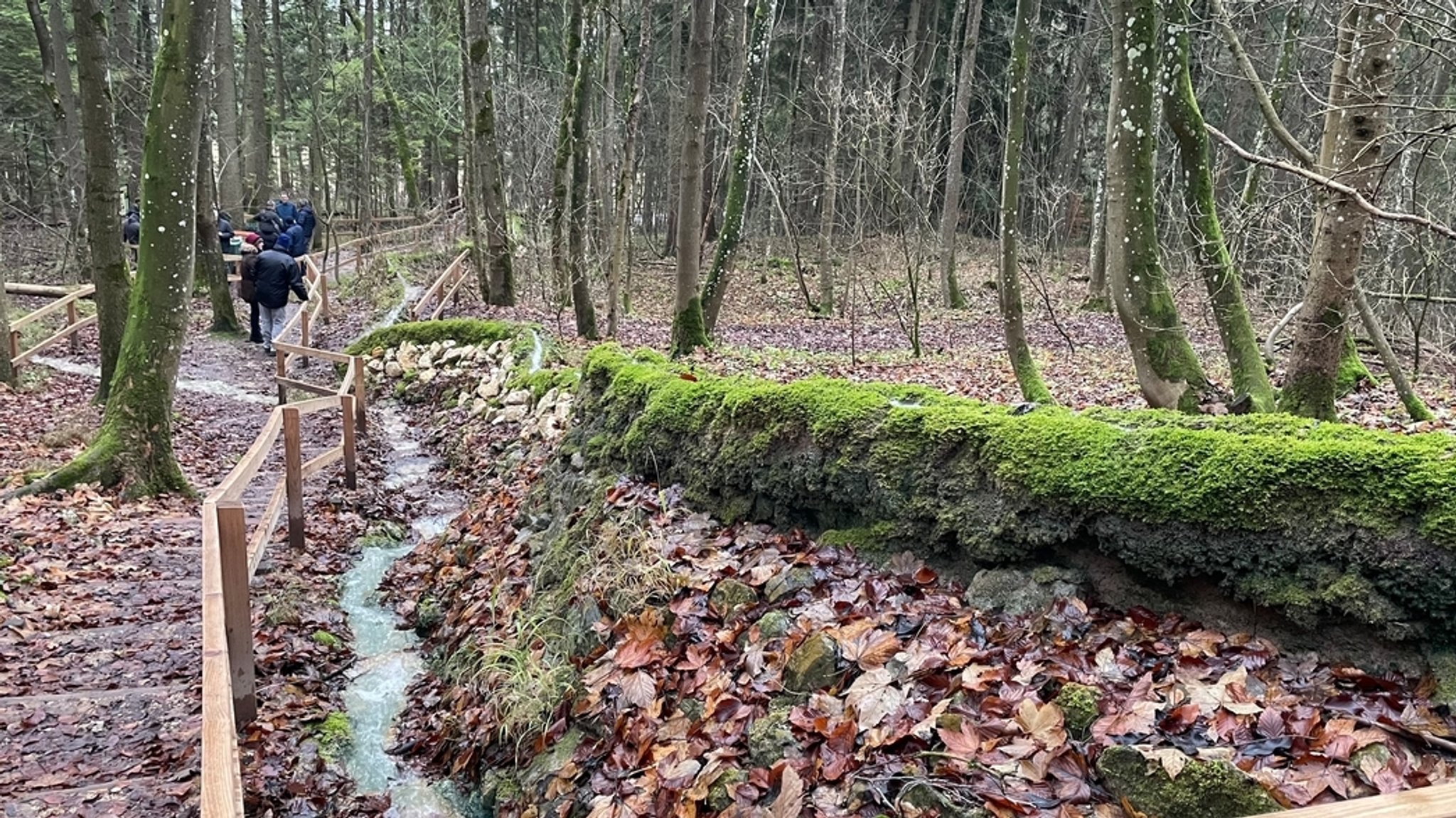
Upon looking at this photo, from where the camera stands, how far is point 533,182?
1833 cm

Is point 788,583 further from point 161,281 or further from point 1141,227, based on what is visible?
point 161,281

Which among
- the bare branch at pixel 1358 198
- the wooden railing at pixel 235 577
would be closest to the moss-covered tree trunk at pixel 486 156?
the wooden railing at pixel 235 577

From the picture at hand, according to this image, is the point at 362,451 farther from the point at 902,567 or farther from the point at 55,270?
the point at 55,270

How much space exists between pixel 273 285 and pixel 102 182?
5.02m

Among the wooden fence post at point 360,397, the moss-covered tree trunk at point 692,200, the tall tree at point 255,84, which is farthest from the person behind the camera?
the tall tree at point 255,84

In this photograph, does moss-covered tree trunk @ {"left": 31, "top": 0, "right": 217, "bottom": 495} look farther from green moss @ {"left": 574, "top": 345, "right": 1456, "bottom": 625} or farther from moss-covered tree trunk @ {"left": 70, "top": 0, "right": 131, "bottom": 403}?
green moss @ {"left": 574, "top": 345, "right": 1456, "bottom": 625}

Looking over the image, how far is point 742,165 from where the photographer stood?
13.2m

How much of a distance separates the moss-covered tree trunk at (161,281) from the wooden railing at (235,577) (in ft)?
4.01

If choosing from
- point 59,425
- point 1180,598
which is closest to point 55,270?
point 59,425

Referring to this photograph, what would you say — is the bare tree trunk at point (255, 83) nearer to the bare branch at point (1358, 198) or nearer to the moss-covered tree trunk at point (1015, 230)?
the moss-covered tree trunk at point (1015, 230)

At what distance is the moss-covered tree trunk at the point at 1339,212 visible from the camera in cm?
526

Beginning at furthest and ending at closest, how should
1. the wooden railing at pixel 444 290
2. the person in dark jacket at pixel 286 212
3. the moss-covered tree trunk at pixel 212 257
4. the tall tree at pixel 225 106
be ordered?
the tall tree at pixel 225 106
the person in dark jacket at pixel 286 212
the wooden railing at pixel 444 290
the moss-covered tree trunk at pixel 212 257

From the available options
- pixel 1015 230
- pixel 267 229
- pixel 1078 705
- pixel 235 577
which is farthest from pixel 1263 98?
pixel 267 229

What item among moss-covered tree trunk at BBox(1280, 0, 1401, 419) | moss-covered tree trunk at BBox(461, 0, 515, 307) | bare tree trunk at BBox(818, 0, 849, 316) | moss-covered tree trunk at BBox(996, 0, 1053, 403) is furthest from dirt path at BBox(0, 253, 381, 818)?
bare tree trunk at BBox(818, 0, 849, 316)
